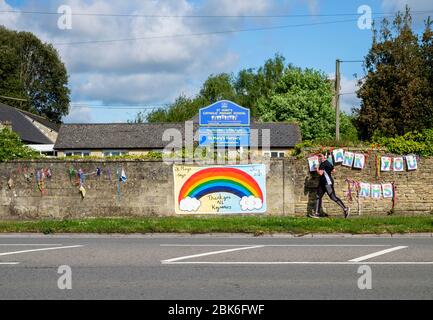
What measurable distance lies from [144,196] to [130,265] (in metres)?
9.59

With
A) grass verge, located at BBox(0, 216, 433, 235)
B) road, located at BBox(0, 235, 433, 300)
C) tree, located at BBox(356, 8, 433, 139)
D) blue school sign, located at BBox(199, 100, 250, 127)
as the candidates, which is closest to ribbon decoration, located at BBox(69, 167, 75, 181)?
grass verge, located at BBox(0, 216, 433, 235)

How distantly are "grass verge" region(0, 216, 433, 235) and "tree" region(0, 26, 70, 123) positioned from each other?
55.7 meters

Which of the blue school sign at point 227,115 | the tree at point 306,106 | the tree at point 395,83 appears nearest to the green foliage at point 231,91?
the tree at point 306,106

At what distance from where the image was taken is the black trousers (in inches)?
722

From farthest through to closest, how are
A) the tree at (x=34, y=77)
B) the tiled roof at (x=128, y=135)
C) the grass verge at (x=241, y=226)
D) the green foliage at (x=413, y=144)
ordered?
1. the tree at (x=34, y=77)
2. the tiled roof at (x=128, y=135)
3. the green foliage at (x=413, y=144)
4. the grass verge at (x=241, y=226)

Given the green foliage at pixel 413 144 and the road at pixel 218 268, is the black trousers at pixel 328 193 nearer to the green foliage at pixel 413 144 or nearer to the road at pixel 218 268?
the green foliage at pixel 413 144

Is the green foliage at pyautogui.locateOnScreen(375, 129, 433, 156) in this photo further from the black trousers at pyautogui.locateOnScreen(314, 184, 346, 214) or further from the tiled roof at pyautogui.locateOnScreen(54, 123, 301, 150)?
the tiled roof at pyautogui.locateOnScreen(54, 123, 301, 150)

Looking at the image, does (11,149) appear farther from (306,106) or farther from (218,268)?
(306,106)

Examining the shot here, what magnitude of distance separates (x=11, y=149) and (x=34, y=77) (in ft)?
188

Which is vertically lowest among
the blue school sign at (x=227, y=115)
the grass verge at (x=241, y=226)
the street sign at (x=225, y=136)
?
the grass verge at (x=241, y=226)

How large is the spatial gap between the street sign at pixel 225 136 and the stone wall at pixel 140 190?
165cm

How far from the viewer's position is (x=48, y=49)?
73188mm

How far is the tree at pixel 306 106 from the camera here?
198 feet

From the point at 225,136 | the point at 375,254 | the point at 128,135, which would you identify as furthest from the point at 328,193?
the point at 128,135
